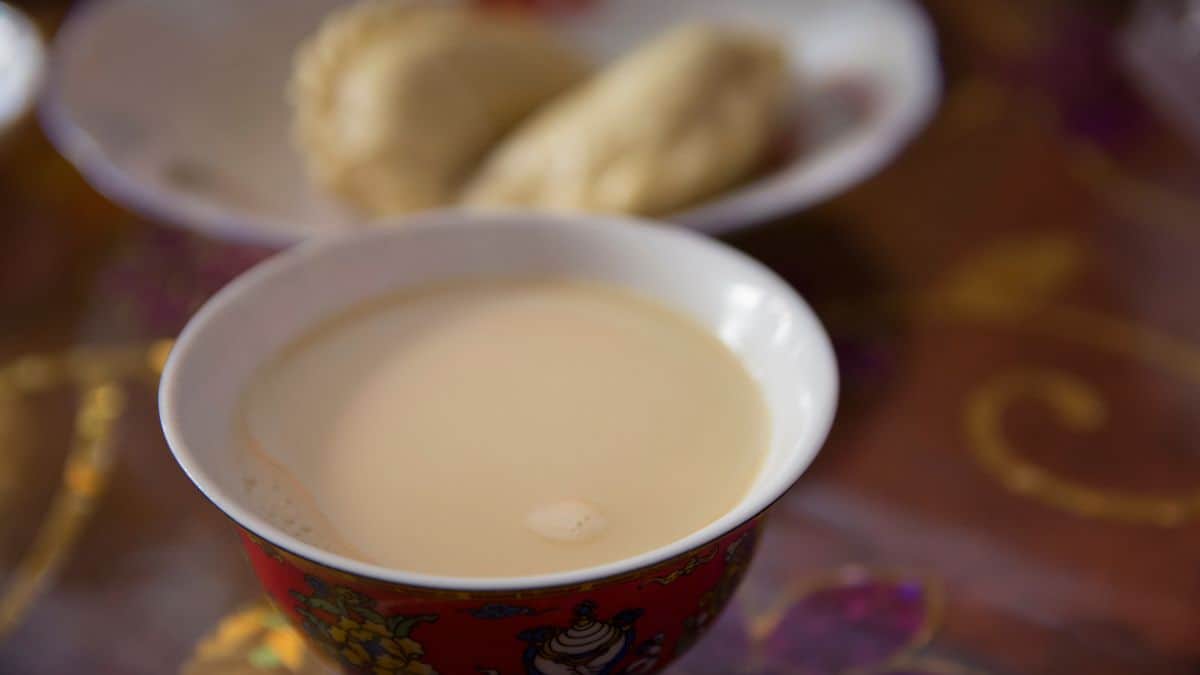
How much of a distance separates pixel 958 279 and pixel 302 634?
52cm

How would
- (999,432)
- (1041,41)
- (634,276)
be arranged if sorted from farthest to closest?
1. (1041,41)
2. (999,432)
3. (634,276)

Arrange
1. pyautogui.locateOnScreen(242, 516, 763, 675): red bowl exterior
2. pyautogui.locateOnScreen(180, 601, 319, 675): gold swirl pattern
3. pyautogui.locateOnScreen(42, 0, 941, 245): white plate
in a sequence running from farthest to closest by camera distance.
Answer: pyautogui.locateOnScreen(42, 0, 941, 245): white plate
pyautogui.locateOnScreen(180, 601, 319, 675): gold swirl pattern
pyautogui.locateOnScreen(242, 516, 763, 675): red bowl exterior

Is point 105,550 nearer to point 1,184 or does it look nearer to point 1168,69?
point 1,184

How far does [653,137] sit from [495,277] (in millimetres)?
278

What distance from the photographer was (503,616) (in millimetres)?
341

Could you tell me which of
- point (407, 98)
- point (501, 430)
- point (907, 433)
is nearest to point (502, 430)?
point (501, 430)

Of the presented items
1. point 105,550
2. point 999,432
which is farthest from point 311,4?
point 999,432

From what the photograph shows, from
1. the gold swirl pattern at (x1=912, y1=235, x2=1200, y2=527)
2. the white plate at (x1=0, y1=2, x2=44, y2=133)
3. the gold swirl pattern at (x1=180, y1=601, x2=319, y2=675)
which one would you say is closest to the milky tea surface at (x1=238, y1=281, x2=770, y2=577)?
the gold swirl pattern at (x1=180, y1=601, x2=319, y2=675)

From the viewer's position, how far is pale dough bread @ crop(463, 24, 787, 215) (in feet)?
2.40

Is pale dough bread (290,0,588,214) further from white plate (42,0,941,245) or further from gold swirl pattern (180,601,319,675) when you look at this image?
gold swirl pattern (180,601,319,675)

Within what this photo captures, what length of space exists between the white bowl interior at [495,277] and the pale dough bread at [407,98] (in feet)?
0.95

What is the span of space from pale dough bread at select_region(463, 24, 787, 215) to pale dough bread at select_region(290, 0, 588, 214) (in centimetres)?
3

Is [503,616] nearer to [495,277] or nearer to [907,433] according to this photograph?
[495,277]

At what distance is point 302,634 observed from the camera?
0.40 m
